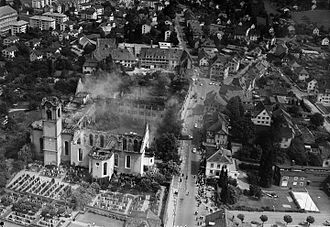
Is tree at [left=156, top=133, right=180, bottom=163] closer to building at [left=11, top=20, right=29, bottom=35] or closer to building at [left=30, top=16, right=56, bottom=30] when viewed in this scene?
building at [left=11, top=20, right=29, bottom=35]

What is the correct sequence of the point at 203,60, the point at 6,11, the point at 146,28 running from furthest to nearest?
the point at 6,11 → the point at 146,28 → the point at 203,60

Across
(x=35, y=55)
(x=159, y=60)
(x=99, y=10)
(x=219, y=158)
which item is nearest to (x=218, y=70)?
(x=159, y=60)

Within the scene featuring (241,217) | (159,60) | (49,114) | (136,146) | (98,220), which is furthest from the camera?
(159,60)

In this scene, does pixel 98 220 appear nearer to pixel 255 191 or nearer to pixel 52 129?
pixel 52 129

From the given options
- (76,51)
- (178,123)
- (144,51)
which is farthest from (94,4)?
(178,123)

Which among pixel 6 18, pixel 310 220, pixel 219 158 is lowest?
pixel 310 220

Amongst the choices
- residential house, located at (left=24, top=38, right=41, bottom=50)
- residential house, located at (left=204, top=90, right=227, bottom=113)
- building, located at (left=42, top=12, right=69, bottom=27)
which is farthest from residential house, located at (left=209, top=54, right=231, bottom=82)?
building, located at (left=42, top=12, right=69, bottom=27)

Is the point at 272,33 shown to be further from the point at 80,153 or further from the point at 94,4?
the point at 80,153
